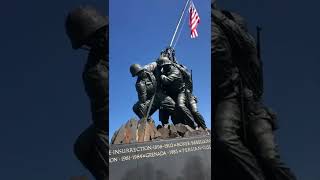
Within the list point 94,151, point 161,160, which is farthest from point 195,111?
point 94,151

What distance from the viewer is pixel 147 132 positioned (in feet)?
36.2

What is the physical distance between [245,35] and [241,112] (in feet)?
4.29

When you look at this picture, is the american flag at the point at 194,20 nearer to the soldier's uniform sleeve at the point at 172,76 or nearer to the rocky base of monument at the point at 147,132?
the soldier's uniform sleeve at the point at 172,76

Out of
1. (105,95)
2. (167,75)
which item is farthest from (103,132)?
(167,75)

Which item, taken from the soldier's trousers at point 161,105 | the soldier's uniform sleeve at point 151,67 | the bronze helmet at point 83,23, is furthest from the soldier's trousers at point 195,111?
the bronze helmet at point 83,23

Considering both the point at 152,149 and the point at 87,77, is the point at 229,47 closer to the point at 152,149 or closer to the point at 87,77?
the point at 87,77

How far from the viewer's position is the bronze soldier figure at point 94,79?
43.5 feet

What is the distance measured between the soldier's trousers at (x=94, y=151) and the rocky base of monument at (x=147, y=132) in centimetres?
156

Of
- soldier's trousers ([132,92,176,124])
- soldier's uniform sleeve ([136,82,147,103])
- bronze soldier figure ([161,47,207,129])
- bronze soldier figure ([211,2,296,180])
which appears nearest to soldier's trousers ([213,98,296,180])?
bronze soldier figure ([211,2,296,180])

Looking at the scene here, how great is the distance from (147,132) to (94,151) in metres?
2.75

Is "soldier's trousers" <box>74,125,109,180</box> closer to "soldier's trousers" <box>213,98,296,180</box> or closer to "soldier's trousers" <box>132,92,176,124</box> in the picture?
"soldier's trousers" <box>132,92,176,124</box>

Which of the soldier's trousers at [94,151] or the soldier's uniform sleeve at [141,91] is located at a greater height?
the soldier's uniform sleeve at [141,91]

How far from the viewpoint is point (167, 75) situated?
12023 mm

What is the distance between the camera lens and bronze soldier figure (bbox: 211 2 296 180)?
1370 cm
